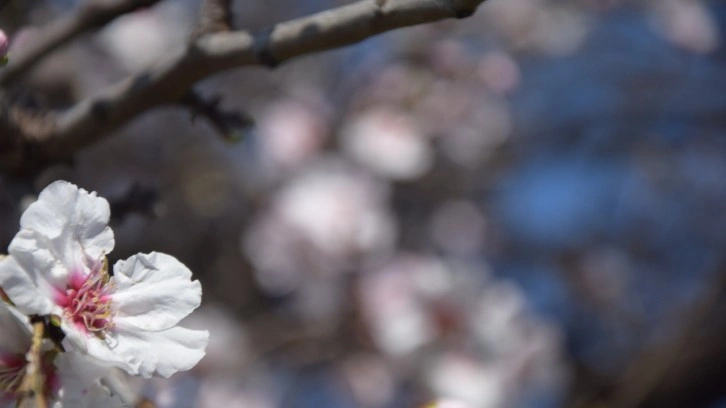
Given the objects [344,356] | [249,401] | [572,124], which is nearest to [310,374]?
[344,356]

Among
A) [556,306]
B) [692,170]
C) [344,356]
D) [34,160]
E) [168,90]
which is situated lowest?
[556,306]

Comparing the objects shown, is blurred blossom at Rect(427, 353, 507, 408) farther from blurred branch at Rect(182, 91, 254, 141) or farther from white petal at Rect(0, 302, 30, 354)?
white petal at Rect(0, 302, 30, 354)

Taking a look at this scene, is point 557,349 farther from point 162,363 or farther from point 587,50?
point 162,363

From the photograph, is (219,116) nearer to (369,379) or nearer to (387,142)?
(369,379)

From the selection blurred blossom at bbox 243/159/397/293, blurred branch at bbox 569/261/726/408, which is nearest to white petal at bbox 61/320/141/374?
blurred branch at bbox 569/261/726/408

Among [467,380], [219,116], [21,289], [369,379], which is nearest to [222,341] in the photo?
[369,379]

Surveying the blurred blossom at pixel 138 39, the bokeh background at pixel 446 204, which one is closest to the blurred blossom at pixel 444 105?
the bokeh background at pixel 446 204
